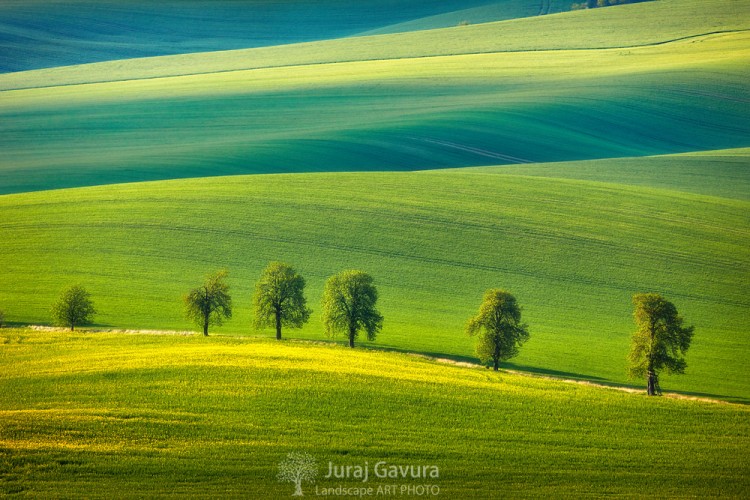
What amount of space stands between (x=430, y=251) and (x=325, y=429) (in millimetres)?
21589

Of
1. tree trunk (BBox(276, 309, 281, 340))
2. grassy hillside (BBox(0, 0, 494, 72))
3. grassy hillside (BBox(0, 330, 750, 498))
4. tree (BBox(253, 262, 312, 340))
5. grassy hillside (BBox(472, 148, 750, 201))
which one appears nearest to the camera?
grassy hillside (BBox(0, 330, 750, 498))

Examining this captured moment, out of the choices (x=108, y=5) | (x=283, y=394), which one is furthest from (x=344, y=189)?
(x=108, y=5)

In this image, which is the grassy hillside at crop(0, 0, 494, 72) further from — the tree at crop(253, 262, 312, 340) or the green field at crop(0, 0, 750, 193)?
the tree at crop(253, 262, 312, 340)

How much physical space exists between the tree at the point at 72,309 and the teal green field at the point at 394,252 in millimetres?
1014

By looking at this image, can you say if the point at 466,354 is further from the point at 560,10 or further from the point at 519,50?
the point at 560,10

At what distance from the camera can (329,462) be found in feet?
60.6

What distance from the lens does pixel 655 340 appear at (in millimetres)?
28359

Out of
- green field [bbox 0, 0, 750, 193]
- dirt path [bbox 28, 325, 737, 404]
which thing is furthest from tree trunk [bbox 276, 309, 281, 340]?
green field [bbox 0, 0, 750, 193]

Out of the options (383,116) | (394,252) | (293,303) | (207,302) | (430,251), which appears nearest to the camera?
(207,302)

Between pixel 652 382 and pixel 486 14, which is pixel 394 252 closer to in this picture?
pixel 652 382

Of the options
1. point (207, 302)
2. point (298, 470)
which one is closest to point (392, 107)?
point (207, 302)

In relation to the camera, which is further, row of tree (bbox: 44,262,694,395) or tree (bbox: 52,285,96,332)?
tree (bbox: 52,285,96,332)

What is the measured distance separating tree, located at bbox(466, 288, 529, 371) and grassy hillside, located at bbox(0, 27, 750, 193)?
29918mm

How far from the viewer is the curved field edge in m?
97.6
